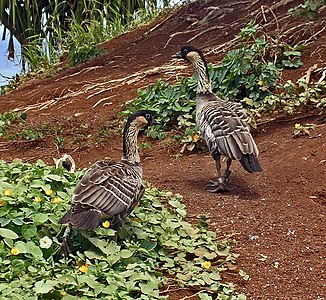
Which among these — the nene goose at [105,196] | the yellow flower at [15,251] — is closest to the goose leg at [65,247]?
the nene goose at [105,196]

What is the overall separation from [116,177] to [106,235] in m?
0.41

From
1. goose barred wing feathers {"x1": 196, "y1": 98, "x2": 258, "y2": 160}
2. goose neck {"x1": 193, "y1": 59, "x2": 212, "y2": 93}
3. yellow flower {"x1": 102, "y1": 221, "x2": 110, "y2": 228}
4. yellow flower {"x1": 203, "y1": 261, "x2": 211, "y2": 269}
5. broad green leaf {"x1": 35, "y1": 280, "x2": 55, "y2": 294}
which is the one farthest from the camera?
goose neck {"x1": 193, "y1": 59, "x2": 212, "y2": 93}

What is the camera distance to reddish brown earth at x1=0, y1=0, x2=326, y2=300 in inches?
179

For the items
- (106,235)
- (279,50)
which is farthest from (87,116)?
(106,235)

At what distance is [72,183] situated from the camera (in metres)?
4.88

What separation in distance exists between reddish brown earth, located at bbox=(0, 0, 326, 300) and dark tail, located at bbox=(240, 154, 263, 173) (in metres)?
0.25

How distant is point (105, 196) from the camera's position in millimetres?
4133

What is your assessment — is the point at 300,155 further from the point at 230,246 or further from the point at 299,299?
the point at 299,299

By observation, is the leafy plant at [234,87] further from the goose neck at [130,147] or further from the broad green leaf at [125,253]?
the broad green leaf at [125,253]

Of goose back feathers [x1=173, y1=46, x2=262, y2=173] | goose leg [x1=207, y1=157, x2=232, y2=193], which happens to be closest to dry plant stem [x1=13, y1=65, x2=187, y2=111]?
goose back feathers [x1=173, y1=46, x2=262, y2=173]

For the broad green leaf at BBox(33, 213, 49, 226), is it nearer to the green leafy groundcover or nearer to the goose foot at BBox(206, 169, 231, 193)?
the green leafy groundcover

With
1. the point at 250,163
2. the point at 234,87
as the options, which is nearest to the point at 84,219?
the point at 250,163

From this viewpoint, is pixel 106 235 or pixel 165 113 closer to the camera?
pixel 106 235

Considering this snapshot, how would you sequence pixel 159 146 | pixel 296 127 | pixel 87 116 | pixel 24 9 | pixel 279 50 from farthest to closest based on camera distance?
1. pixel 24 9
2. pixel 87 116
3. pixel 279 50
4. pixel 159 146
5. pixel 296 127
